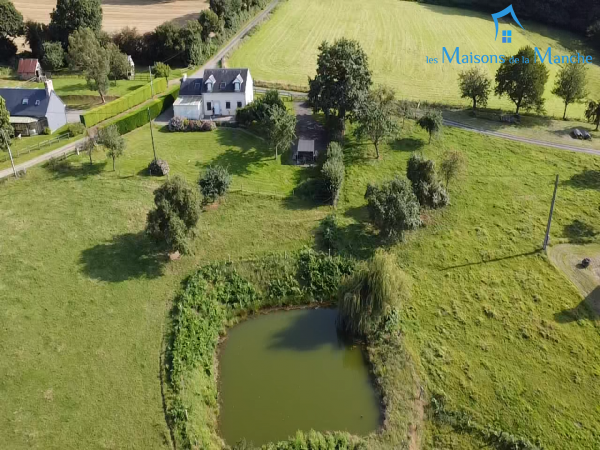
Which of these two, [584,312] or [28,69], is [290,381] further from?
[28,69]

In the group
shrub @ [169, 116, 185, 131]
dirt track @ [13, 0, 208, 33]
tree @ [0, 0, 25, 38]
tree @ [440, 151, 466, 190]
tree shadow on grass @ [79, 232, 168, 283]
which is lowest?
tree shadow on grass @ [79, 232, 168, 283]

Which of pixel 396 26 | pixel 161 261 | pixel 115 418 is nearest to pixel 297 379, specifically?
pixel 115 418

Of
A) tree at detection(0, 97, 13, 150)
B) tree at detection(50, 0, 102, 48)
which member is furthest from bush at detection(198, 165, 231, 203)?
tree at detection(50, 0, 102, 48)

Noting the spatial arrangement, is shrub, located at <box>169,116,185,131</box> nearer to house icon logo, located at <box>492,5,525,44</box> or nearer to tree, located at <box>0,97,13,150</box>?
tree, located at <box>0,97,13,150</box>

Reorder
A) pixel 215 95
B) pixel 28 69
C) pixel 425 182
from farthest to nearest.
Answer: pixel 28 69
pixel 215 95
pixel 425 182

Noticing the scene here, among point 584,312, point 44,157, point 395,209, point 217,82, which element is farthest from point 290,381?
point 217,82
